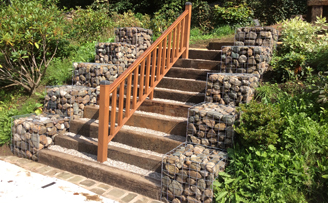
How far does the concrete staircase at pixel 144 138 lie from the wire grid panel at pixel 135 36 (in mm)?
1251

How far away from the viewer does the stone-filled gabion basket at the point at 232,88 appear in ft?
13.0

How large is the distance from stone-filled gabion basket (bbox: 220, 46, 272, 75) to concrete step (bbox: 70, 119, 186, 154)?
4.84 ft

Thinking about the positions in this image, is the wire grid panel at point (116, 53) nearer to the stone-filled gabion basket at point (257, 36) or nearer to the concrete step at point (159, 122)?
the concrete step at point (159, 122)

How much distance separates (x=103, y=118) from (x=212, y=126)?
1465 millimetres

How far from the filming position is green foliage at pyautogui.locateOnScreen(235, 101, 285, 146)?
3079 mm

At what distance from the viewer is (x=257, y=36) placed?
505cm

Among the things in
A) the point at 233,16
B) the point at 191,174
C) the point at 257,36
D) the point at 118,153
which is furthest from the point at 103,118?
the point at 233,16

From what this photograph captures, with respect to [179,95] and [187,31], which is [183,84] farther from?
[187,31]

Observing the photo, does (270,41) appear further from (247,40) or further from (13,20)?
(13,20)

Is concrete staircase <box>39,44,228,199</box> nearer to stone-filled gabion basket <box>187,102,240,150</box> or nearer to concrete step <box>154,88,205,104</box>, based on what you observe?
concrete step <box>154,88,205,104</box>


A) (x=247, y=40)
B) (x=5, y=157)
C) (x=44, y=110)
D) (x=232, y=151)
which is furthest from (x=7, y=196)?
(x=247, y=40)

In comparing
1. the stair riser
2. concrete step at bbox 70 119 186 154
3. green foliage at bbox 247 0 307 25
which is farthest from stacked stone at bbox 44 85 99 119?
green foliage at bbox 247 0 307 25

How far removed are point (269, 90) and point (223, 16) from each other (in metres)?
4.70

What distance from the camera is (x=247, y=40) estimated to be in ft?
16.8
